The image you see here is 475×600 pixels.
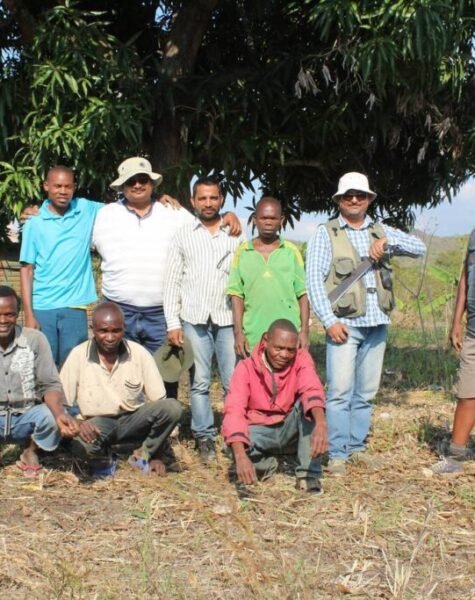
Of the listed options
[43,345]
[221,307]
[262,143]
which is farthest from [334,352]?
[262,143]

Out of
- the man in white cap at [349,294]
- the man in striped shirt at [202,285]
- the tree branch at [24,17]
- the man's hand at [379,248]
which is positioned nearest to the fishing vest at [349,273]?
the man in white cap at [349,294]

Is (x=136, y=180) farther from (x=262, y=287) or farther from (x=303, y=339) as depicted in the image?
(x=303, y=339)

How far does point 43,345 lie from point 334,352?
171 centimetres

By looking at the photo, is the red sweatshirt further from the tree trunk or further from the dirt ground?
the tree trunk

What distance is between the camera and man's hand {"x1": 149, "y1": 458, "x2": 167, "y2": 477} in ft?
17.9

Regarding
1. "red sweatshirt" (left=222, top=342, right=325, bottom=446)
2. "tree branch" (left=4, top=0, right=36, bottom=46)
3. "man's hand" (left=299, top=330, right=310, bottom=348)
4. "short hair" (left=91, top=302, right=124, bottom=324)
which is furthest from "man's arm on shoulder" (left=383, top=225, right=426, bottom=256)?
"tree branch" (left=4, top=0, right=36, bottom=46)

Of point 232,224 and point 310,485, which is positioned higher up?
point 232,224

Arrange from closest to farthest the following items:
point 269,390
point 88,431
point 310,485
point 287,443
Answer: point 88,431 < point 310,485 < point 269,390 < point 287,443

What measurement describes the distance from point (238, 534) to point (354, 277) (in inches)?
73.2

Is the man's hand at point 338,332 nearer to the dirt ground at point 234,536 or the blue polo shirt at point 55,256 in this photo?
the dirt ground at point 234,536

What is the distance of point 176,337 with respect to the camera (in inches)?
226

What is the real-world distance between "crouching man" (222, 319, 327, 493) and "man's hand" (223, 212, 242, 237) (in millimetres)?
913

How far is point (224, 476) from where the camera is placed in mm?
5543

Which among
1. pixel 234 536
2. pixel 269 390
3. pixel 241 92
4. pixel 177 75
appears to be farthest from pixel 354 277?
pixel 177 75
